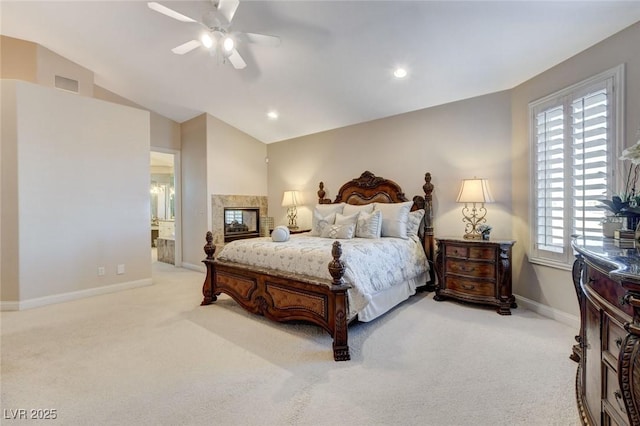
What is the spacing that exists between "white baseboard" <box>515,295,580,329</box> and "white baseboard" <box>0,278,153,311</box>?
539cm

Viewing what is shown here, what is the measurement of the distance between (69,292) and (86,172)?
5.56ft

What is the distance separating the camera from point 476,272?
3.55m

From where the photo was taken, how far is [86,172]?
429 cm

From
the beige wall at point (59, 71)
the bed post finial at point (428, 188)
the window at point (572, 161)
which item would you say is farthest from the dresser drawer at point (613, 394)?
the beige wall at point (59, 71)

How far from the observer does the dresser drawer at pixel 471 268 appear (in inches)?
136

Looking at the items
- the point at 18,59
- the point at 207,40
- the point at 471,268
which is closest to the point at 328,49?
the point at 207,40

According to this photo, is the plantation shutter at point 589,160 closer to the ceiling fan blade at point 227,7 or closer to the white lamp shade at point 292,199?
the ceiling fan blade at point 227,7

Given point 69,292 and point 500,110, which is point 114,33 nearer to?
point 69,292

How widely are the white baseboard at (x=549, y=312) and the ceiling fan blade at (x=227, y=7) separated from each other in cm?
429

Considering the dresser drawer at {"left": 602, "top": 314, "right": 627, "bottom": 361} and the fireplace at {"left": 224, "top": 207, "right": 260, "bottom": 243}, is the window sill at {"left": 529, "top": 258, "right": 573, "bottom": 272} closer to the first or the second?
the dresser drawer at {"left": 602, "top": 314, "right": 627, "bottom": 361}

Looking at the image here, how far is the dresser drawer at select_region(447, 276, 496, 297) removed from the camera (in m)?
3.46

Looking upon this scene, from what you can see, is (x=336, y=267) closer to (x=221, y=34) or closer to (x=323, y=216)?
(x=323, y=216)

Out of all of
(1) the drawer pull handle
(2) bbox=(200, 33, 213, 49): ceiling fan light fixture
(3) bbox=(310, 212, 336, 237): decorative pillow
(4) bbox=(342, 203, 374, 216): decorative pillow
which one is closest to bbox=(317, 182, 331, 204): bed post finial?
(4) bbox=(342, 203, 374, 216): decorative pillow

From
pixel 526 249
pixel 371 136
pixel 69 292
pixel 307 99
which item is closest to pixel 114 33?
pixel 307 99
